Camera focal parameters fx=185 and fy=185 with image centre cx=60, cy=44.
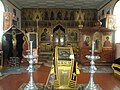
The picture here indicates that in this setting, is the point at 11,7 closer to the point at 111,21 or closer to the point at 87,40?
the point at 87,40

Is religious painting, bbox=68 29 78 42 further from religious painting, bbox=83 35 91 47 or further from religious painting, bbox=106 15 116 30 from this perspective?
religious painting, bbox=83 35 91 47

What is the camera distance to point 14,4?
12.1m

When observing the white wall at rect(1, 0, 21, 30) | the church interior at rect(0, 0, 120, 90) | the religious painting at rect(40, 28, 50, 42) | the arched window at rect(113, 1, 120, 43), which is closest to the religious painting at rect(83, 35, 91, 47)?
the church interior at rect(0, 0, 120, 90)

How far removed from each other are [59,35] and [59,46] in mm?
9537

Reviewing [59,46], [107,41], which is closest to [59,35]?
[107,41]

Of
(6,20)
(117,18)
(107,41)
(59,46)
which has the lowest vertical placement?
(59,46)

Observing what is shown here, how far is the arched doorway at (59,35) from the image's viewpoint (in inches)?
571

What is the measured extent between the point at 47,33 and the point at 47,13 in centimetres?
155

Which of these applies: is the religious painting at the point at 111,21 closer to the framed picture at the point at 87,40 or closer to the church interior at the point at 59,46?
the church interior at the point at 59,46

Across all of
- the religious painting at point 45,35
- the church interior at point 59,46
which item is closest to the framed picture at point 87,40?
the church interior at point 59,46

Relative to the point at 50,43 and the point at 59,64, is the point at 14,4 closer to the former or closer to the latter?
the point at 50,43

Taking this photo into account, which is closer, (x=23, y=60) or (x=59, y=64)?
(x=59, y=64)

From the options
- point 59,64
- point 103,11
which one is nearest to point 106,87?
point 59,64

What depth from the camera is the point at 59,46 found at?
5059 mm
